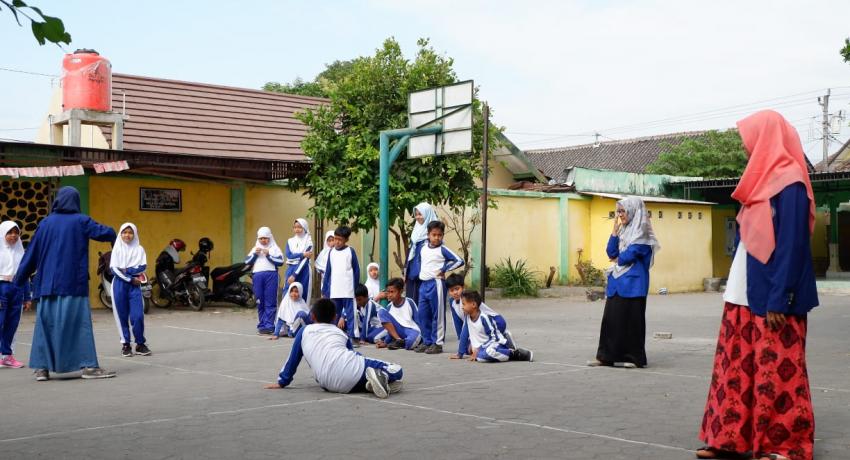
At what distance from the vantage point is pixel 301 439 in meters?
5.92

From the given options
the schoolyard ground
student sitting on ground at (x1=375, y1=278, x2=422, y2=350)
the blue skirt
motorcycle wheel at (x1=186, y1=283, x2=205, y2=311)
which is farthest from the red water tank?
the blue skirt

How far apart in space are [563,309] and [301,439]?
45.7 feet

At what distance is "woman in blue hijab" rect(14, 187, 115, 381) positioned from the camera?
8852 millimetres

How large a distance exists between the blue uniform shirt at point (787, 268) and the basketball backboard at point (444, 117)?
32.7 ft

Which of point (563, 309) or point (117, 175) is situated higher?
point (117, 175)

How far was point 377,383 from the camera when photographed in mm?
7562

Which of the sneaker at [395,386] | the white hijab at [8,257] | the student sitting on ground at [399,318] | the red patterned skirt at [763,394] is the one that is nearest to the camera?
the red patterned skirt at [763,394]

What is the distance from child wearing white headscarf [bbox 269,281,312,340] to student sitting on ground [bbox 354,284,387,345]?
0.98m

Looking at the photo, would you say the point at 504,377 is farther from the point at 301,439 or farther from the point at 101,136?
the point at 101,136

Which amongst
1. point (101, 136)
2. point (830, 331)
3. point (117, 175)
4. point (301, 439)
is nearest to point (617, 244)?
point (301, 439)

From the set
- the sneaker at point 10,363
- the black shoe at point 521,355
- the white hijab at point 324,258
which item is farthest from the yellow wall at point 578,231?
the sneaker at point 10,363

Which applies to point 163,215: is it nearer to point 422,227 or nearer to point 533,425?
point 422,227

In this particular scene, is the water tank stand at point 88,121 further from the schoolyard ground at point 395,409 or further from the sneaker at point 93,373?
the sneaker at point 93,373

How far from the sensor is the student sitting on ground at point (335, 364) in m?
7.67
